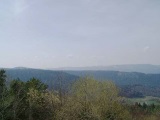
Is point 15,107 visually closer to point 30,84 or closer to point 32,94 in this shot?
point 32,94

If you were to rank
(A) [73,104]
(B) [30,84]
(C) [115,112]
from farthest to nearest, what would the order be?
(B) [30,84], (C) [115,112], (A) [73,104]

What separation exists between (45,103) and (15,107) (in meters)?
8.39

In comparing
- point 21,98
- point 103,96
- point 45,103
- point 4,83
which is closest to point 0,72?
point 4,83

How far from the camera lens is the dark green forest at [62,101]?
158 feet

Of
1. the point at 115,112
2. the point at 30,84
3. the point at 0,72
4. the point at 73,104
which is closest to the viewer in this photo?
the point at 73,104

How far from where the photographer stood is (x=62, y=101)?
5688 cm

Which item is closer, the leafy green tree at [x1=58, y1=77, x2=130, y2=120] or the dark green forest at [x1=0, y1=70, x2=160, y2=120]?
the leafy green tree at [x1=58, y1=77, x2=130, y2=120]

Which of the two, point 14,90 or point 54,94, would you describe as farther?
point 54,94

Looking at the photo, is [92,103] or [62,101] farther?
[62,101]

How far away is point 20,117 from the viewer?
53.1 metres

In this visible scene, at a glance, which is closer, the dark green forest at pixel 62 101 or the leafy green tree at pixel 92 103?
the leafy green tree at pixel 92 103

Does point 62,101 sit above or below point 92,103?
below

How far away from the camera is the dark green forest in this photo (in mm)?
48031

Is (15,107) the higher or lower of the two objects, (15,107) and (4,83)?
the lower
